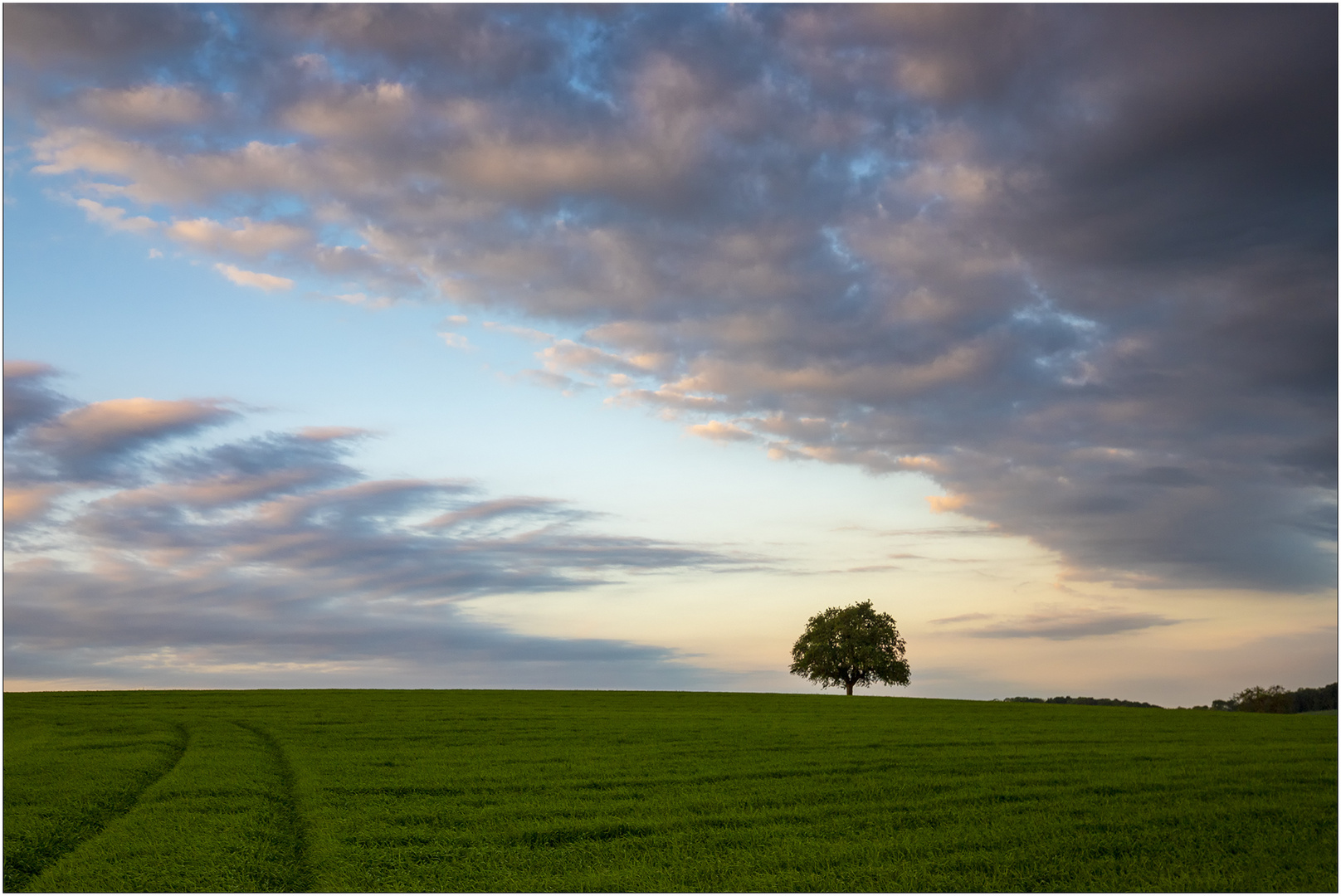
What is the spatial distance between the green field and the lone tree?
126 ft

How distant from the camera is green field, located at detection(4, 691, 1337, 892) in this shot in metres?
12.6

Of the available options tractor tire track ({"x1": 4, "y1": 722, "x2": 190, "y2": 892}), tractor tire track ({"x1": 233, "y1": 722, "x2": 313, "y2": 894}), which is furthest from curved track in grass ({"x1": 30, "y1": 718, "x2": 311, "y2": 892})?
tractor tire track ({"x1": 4, "y1": 722, "x2": 190, "y2": 892})

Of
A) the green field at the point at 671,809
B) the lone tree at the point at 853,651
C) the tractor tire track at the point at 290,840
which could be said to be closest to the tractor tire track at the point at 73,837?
the green field at the point at 671,809

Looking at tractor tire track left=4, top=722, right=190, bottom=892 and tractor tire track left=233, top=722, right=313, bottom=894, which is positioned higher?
tractor tire track left=233, top=722, right=313, bottom=894

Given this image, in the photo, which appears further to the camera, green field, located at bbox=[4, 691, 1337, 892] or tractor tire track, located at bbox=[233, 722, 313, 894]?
green field, located at bbox=[4, 691, 1337, 892]

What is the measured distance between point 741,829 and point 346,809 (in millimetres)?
7528

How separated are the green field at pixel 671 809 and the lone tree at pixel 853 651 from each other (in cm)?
3832

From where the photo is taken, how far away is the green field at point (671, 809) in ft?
41.3

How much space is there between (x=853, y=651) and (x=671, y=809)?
5543cm

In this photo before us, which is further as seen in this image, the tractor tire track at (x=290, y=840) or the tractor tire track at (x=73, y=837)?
the tractor tire track at (x=73, y=837)

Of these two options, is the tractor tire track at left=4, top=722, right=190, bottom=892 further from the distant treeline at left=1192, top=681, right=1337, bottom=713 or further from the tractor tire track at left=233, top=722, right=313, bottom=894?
the distant treeline at left=1192, top=681, right=1337, bottom=713

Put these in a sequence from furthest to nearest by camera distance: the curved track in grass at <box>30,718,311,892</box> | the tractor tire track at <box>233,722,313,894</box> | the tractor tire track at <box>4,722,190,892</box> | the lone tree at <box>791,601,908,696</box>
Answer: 1. the lone tree at <box>791,601,908,696</box>
2. the tractor tire track at <box>4,722,190,892</box>
3. the curved track in grass at <box>30,718,311,892</box>
4. the tractor tire track at <box>233,722,313,894</box>

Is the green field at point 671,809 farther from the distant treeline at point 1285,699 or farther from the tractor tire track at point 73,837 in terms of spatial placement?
the distant treeline at point 1285,699

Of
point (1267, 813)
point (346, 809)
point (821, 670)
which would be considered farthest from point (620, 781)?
point (821, 670)
